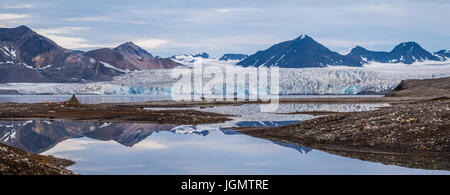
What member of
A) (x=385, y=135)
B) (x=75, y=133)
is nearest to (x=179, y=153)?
(x=385, y=135)

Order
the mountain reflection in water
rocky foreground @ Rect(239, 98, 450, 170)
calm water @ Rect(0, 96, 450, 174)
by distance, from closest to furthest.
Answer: calm water @ Rect(0, 96, 450, 174) < rocky foreground @ Rect(239, 98, 450, 170) < the mountain reflection in water

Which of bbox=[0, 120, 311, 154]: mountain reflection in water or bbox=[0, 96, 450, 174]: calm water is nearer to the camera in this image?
bbox=[0, 96, 450, 174]: calm water

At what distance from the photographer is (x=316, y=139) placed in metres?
22.6

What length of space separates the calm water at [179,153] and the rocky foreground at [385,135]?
46.2 inches

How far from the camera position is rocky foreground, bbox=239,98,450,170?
17562 mm

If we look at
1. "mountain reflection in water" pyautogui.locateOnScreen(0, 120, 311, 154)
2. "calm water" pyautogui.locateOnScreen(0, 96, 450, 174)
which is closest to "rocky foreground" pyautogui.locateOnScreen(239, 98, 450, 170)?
"calm water" pyautogui.locateOnScreen(0, 96, 450, 174)

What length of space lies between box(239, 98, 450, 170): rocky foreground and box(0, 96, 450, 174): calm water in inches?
46.2

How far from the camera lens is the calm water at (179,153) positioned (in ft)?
50.3

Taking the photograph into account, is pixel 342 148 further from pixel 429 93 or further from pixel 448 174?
pixel 429 93

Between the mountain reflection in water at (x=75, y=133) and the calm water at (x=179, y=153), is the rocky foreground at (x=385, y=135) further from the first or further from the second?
the mountain reflection in water at (x=75, y=133)

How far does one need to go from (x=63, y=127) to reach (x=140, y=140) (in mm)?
10693

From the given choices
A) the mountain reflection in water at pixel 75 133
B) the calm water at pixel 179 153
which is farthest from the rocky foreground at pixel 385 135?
the mountain reflection in water at pixel 75 133

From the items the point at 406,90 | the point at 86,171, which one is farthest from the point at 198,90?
the point at 86,171

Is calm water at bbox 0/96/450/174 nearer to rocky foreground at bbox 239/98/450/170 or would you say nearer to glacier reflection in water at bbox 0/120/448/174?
glacier reflection in water at bbox 0/120/448/174
